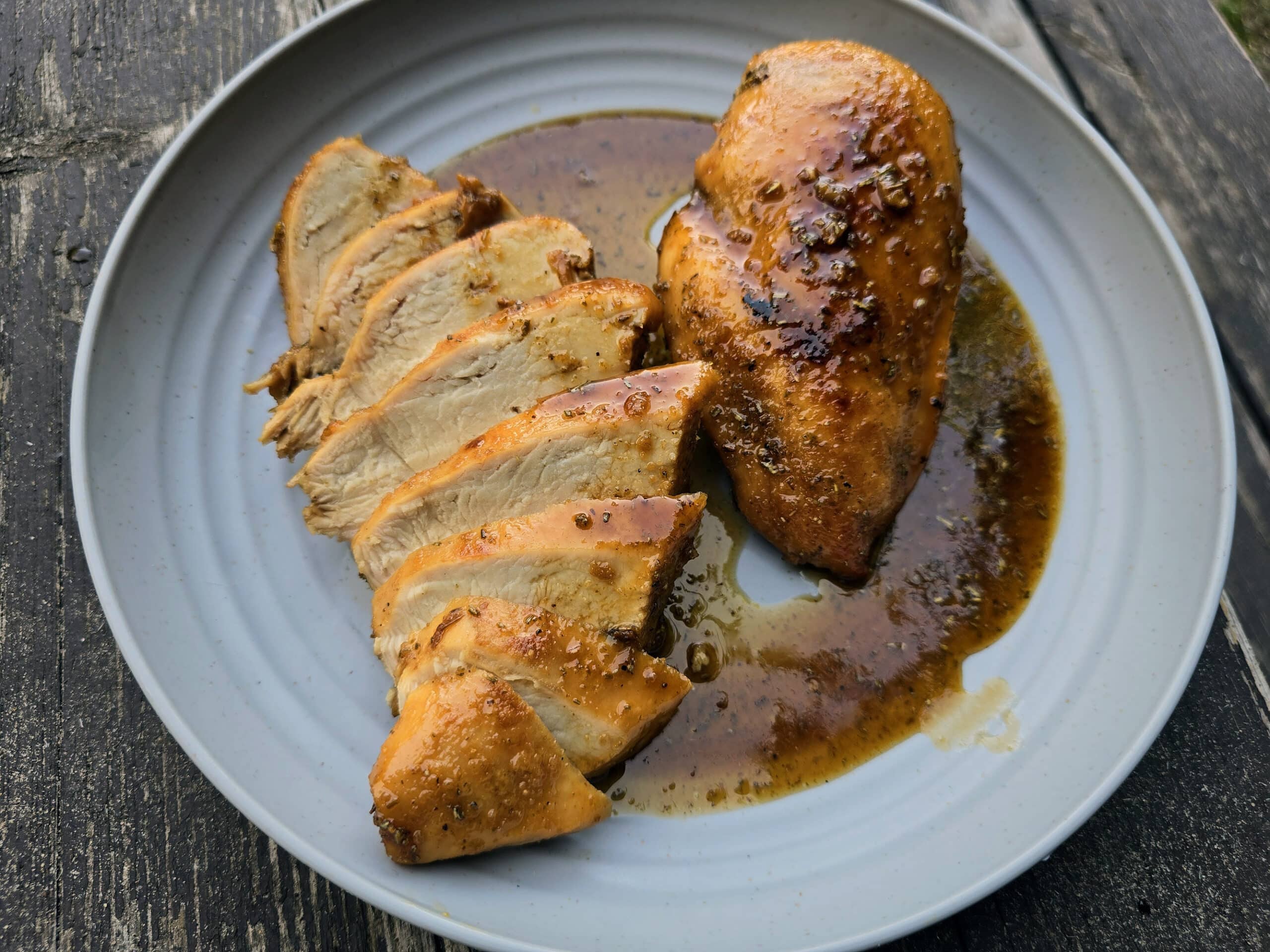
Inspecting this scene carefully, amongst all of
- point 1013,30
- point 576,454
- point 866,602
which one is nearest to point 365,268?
point 576,454

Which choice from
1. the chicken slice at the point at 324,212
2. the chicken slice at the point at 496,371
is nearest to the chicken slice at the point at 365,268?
the chicken slice at the point at 324,212

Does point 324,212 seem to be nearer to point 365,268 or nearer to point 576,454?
point 365,268

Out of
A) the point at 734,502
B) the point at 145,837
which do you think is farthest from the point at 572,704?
the point at 145,837

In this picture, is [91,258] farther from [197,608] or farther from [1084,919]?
[1084,919]

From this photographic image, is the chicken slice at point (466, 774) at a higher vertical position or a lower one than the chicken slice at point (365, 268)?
lower

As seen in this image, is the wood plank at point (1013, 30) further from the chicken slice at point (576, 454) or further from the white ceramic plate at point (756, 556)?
the chicken slice at point (576, 454)
